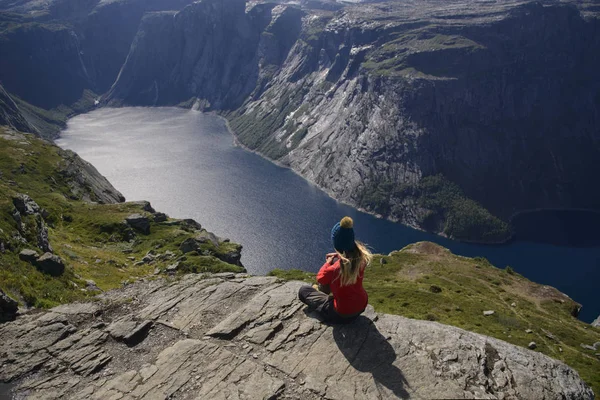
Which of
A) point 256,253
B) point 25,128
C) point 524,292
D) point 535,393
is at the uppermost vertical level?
point 535,393

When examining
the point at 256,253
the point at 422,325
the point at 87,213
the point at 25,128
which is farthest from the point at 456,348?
the point at 25,128

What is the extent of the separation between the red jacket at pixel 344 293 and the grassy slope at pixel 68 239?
19.1m

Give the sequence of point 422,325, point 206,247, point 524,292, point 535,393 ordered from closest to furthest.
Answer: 1. point 535,393
2. point 422,325
3. point 206,247
4. point 524,292

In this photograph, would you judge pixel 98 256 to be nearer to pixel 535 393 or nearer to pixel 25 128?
pixel 535 393

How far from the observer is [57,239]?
51344mm

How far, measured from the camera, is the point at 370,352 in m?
19.3

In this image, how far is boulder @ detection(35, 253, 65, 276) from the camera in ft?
106

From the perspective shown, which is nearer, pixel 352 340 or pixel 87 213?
pixel 352 340

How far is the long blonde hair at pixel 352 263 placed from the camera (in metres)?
19.4

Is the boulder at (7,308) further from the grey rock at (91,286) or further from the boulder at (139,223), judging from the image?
the boulder at (139,223)

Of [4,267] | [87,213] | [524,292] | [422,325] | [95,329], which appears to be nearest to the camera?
[422,325]

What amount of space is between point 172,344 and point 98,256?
3244cm

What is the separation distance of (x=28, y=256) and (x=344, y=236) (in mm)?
26297

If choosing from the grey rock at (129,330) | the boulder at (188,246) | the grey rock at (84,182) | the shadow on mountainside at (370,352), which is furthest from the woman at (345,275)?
the grey rock at (84,182)
